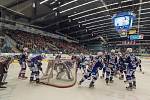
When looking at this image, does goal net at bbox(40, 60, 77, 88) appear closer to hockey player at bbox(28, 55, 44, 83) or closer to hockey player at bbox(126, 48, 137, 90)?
hockey player at bbox(28, 55, 44, 83)

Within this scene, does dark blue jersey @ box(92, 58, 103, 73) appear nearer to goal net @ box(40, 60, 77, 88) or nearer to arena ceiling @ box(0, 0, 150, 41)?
goal net @ box(40, 60, 77, 88)

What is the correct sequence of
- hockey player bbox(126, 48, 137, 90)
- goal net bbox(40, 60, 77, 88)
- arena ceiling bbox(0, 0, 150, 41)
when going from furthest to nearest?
arena ceiling bbox(0, 0, 150, 41)
goal net bbox(40, 60, 77, 88)
hockey player bbox(126, 48, 137, 90)

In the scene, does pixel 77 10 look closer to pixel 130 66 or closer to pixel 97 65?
pixel 97 65

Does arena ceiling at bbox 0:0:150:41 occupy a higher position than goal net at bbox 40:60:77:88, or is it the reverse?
arena ceiling at bbox 0:0:150:41

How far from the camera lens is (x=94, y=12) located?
2616 cm

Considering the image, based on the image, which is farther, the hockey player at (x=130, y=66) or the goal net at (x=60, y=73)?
the goal net at (x=60, y=73)

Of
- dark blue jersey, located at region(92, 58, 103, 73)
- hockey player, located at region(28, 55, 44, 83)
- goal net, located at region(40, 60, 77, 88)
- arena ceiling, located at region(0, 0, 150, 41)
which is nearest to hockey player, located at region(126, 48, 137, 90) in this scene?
dark blue jersey, located at region(92, 58, 103, 73)

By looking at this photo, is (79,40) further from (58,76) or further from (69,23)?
Answer: (58,76)

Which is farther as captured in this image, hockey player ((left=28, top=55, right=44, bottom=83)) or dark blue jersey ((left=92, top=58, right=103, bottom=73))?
hockey player ((left=28, top=55, right=44, bottom=83))

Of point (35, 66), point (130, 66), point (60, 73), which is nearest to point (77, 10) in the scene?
point (60, 73)

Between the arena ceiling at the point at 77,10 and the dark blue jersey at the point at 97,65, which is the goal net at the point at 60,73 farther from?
the arena ceiling at the point at 77,10

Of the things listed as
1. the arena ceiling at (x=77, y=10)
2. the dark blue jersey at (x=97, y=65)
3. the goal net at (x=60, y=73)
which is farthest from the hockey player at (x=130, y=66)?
the arena ceiling at (x=77, y=10)

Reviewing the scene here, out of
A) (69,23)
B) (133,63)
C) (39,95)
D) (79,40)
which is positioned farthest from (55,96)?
(79,40)

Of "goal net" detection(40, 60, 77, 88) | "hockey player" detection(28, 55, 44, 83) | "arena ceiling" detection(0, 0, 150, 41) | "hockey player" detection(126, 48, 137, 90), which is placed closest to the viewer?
"hockey player" detection(126, 48, 137, 90)
